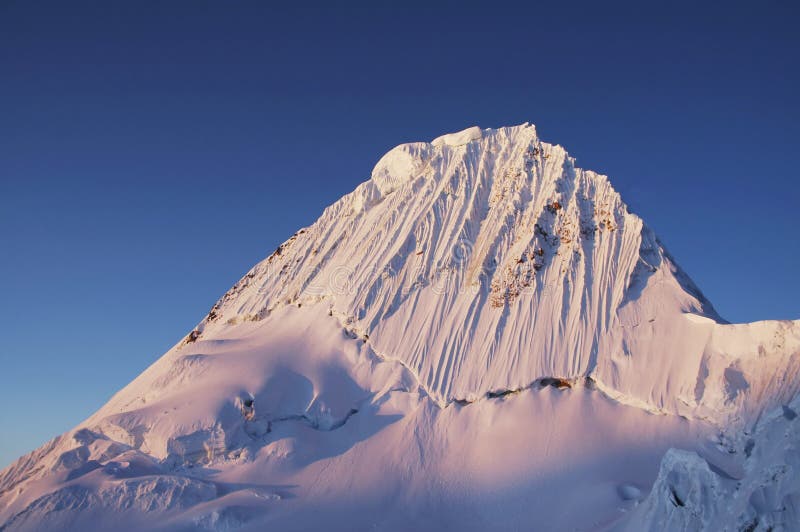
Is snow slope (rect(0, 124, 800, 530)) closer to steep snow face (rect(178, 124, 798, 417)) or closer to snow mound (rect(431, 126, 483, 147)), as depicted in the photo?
steep snow face (rect(178, 124, 798, 417))

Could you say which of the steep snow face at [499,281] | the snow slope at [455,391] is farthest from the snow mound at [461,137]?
the snow slope at [455,391]

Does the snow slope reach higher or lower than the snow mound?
lower

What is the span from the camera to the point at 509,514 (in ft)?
93.0

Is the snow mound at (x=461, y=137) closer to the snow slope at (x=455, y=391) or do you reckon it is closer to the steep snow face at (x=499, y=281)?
the steep snow face at (x=499, y=281)

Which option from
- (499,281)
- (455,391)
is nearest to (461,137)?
(499,281)

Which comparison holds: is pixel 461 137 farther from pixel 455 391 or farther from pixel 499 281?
pixel 455 391

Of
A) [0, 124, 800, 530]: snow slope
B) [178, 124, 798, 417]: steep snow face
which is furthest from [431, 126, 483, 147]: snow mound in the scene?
[0, 124, 800, 530]: snow slope

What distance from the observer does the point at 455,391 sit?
34.5m

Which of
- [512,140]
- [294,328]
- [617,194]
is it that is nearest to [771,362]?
[617,194]

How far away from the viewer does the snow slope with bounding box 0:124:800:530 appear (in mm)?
28703

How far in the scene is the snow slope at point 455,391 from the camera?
28.7 m

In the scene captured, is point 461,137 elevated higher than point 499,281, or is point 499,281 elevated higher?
point 461,137

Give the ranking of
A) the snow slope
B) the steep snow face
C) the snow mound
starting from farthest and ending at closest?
the snow mound → the steep snow face → the snow slope

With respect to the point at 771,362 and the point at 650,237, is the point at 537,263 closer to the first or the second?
the point at 650,237
